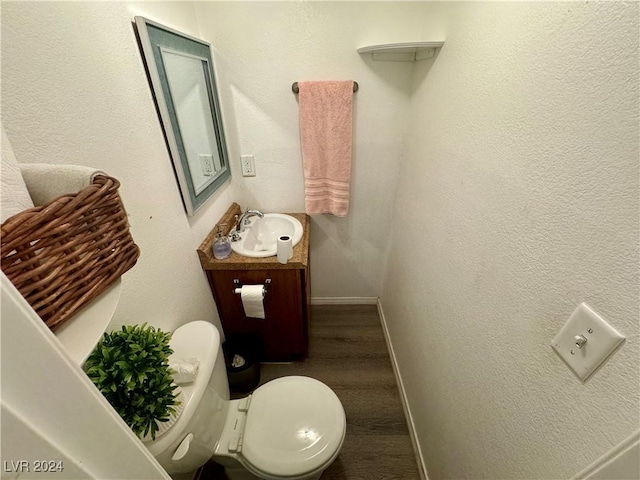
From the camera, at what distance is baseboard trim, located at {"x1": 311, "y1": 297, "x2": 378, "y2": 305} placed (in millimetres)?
2094

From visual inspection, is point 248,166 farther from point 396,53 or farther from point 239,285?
point 396,53

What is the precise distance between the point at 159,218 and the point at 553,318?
1.12m

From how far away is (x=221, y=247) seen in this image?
1.22m

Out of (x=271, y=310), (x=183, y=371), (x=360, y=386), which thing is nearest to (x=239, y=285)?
(x=271, y=310)

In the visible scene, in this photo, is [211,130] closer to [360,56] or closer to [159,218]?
[159,218]

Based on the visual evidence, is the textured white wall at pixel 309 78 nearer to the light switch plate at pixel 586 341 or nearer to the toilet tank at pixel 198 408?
the toilet tank at pixel 198 408

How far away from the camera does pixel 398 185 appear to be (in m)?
1.57

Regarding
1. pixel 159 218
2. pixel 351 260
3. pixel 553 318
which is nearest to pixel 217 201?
pixel 159 218

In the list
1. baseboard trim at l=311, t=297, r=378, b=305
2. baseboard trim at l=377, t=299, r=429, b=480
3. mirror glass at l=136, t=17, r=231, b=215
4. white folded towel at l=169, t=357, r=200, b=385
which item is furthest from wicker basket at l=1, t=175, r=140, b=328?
baseboard trim at l=311, t=297, r=378, b=305

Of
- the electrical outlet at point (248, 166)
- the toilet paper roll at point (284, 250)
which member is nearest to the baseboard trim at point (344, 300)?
the toilet paper roll at point (284, 250)

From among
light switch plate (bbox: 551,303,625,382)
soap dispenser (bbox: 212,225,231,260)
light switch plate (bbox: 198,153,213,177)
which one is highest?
light switch plate (bbox: 198,153,213,177)

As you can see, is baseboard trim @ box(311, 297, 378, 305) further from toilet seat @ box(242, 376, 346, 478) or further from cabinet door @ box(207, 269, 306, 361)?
toilet seat @ box(242, 376, 346, 478)

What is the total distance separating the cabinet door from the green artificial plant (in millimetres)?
671

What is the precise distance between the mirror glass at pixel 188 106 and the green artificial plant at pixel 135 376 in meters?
0.60
